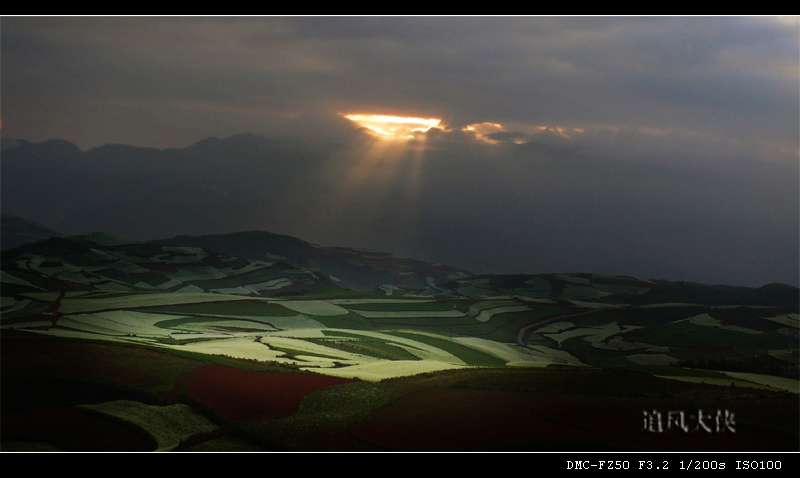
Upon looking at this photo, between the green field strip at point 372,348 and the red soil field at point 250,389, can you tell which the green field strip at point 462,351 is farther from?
the red soil field at point 250,389

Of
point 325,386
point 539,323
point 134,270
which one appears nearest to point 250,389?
point 325,386

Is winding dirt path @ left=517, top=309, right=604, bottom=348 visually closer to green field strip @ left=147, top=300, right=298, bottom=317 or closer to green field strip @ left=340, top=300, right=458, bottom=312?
green field strip @ left=340, top=300, right=458, bottom=312

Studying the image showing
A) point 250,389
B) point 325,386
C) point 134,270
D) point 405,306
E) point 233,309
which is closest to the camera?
point 250,389

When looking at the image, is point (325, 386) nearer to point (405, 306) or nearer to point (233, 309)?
point (233, 309)

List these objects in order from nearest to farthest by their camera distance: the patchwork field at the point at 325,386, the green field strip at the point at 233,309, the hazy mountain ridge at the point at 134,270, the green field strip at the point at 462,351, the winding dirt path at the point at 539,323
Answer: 1. the patchwork field at the point at 325,386
2. the green field strip at the point at 462,351
3. the green field strip at the point at 233,309
4. the winding dirt path at the point at 539,323
5. the hazy mountain ridge at the point at 134,270

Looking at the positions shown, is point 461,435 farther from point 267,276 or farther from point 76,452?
point 267,276

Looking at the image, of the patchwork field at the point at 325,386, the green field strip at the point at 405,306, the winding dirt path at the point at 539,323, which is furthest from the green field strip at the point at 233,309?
the winding dirt path at the point at 539,323

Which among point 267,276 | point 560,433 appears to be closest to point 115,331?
point 560,433

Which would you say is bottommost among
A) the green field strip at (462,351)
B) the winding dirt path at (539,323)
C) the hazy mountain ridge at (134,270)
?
the green field strip at (462,351)

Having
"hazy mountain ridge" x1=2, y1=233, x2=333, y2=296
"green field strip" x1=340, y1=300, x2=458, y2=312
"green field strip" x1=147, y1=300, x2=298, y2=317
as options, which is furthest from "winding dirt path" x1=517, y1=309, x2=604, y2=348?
"hazy mountain ridge" x1=2, y1=233, x2=333, y2=296
